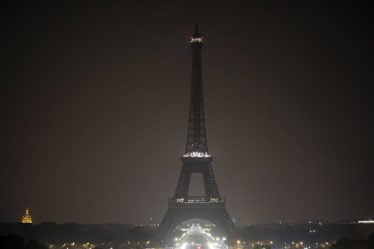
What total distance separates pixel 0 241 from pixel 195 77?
4193cm

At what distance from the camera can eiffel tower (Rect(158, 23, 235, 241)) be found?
87062 mm

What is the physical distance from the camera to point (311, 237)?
350 ft

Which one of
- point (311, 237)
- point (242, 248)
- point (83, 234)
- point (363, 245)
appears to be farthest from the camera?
point (311, 237)

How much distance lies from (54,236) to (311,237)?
48898 mm

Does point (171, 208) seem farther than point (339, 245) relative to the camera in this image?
Yes

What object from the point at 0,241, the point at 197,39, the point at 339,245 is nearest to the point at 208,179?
the point at 197,39

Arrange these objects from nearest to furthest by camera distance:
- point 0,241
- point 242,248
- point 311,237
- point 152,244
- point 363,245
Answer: point 0,241 → point 363,245 → point 242,248 → point 152,244 → point 311,237

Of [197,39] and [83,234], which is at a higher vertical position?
[197,39]

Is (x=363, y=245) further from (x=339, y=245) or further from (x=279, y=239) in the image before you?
(x=279, y=239)

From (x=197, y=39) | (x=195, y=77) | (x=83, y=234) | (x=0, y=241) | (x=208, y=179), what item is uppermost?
(x=197, y=39)

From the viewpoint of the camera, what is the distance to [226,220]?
87438 millimetres

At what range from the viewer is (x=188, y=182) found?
89562mm

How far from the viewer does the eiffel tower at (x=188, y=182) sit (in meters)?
87.1

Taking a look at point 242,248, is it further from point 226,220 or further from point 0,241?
point 0,241
